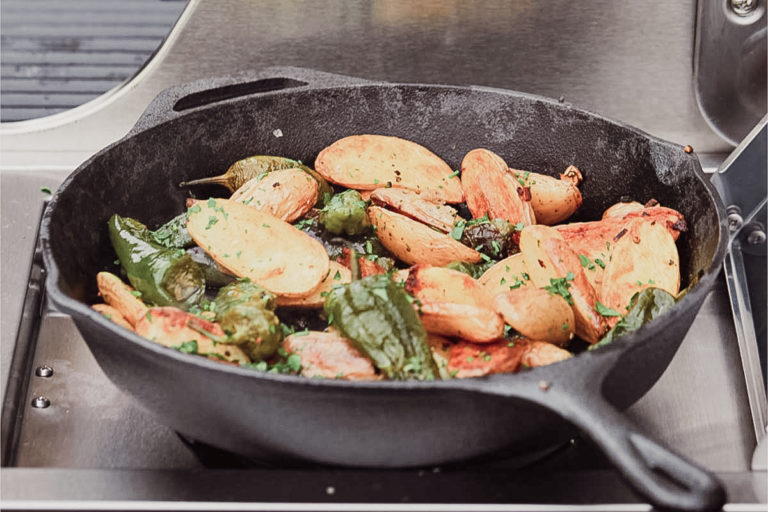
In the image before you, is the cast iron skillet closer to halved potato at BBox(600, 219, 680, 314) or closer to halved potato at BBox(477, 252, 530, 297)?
halved potato at BBox(600, 219, 680, 314)

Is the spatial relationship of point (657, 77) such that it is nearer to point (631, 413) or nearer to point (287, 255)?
point (631, 413)

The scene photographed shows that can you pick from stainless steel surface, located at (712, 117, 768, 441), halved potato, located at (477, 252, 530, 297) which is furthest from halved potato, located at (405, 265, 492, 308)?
stainless steel surface, located at (712, 117, 768, 441)

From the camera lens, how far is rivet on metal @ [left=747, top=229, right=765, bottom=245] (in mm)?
1195

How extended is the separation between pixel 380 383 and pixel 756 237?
29.3 inches

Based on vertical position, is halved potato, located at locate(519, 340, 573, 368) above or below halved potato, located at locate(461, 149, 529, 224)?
below

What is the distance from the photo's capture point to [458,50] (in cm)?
140

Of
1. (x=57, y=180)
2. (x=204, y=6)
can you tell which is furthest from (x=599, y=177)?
(x=57, y=180)

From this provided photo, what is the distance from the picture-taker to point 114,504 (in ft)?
2.91

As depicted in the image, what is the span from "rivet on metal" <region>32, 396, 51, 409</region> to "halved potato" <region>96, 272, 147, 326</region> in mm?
196

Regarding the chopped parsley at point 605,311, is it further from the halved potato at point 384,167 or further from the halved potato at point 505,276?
the halved potato at point 384,167

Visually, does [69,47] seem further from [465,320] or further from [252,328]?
[465,320]

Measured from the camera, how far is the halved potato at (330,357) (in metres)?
0.88

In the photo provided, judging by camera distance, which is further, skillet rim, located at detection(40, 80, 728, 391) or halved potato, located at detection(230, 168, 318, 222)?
halved potato, located at detection(230, 168, 318, 222)

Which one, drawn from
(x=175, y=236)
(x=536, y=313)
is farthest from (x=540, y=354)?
(x=175, y=236)
